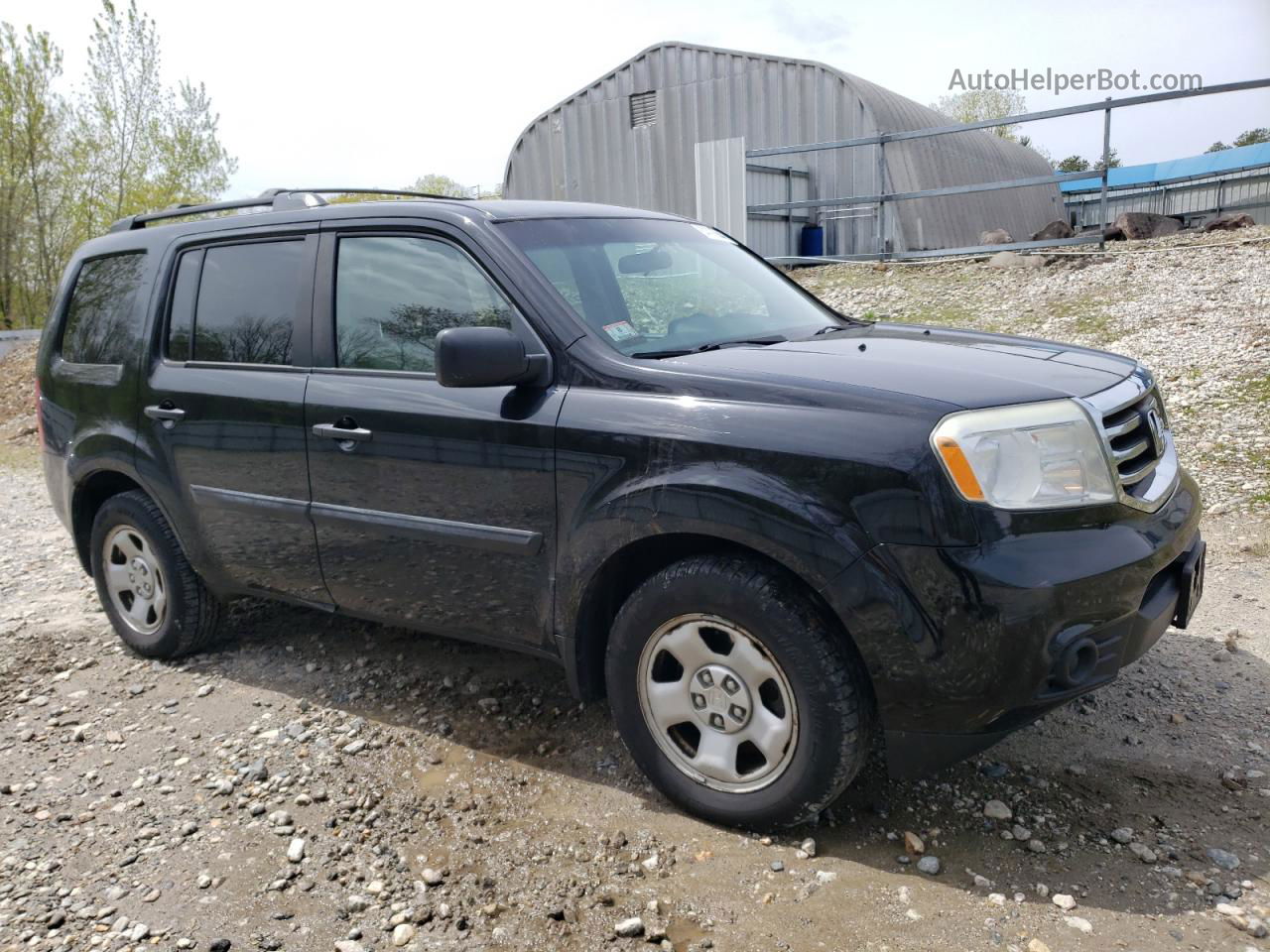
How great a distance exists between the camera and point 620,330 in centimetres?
344

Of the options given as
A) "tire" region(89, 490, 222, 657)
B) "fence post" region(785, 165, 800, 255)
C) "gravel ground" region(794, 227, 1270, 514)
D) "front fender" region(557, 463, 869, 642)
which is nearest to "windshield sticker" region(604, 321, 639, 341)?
"front fender" region(557, 463, 869, 642)

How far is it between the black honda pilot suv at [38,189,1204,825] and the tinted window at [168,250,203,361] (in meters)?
0.02

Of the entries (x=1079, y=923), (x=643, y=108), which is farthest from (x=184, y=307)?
(x=643, y=108)

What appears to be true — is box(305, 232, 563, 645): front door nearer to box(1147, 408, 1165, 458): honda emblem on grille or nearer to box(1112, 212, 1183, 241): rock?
box(1147, 408, 1165, 458): honda emblem on grille

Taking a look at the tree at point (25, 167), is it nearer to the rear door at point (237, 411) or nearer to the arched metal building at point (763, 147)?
the arched metal building at point (763, 147)

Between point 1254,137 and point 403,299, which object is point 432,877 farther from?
point 1254,137

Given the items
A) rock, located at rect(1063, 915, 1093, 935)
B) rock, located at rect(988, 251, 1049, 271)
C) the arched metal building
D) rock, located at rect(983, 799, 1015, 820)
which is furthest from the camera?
the arched metal building

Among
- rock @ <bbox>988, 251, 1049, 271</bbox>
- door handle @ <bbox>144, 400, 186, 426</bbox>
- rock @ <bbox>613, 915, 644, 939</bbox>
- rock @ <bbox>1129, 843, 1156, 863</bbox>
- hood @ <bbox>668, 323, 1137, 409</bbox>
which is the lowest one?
rock @ <bbox>613, 915, 644, 939</bbox>

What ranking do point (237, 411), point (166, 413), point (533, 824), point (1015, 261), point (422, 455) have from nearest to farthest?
point (533, 824)
point (422, 455)
point (237, 411)
point (166, 413)
point (1015, 261)

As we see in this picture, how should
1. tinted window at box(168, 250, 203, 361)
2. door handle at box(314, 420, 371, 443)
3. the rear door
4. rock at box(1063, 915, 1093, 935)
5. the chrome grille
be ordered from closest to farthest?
rock at box(1063, 915, 1093, 935) < the chrome grille < door handle at box(314, 420, 371, 443) < the rear door < tinted window at box(168, 250, 203, 361)

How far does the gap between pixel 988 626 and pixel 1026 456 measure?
462mm

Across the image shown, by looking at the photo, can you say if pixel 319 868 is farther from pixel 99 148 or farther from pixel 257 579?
pixel 99 148

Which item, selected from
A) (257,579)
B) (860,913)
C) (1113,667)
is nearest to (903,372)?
(1113,667)

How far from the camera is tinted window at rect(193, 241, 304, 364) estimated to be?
4.08 m
